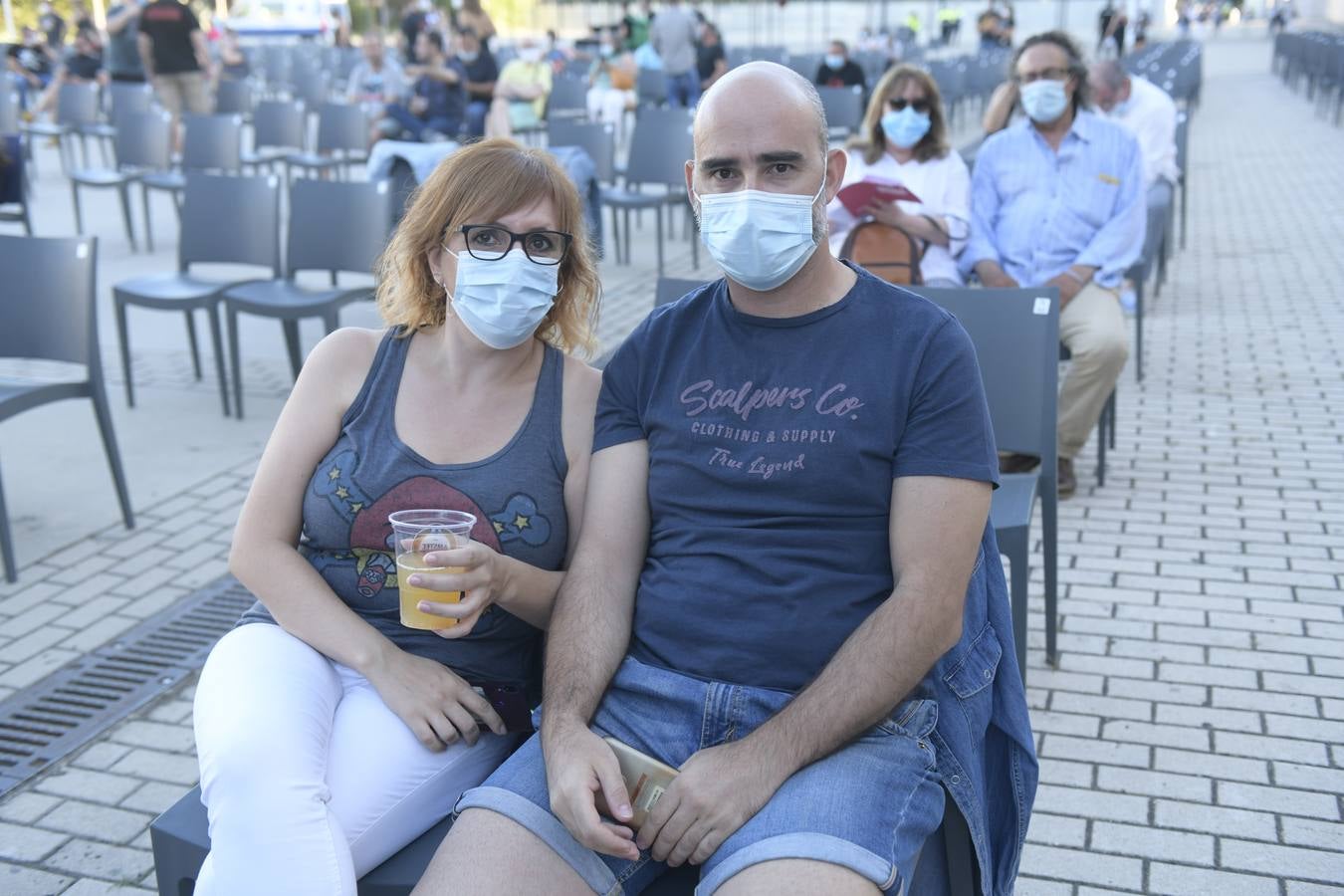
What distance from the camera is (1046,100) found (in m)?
5.00

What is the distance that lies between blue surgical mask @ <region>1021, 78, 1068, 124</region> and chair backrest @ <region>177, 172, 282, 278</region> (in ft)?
11.4

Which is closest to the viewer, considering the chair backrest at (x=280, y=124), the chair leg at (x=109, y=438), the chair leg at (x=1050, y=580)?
the chair leg at (x=1050, y=580)

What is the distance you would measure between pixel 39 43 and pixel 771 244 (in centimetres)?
1954

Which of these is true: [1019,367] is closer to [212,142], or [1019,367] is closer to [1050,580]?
[1050,580]

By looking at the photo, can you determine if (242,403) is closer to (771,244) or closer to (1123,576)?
(1123,576)

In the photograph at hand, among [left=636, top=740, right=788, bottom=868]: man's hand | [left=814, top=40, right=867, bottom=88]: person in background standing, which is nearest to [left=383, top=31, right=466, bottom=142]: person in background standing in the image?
[left=814, top=40, right=867, bottom=88]: person in background standing

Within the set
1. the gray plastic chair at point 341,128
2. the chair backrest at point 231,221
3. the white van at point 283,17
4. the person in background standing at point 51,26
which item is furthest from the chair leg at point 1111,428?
the white van at point 283,17

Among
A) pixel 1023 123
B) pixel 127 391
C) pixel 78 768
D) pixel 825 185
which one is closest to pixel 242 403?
pixel 127 391

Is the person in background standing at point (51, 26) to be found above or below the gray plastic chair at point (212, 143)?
above

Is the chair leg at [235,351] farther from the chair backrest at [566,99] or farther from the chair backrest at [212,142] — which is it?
the chair backrest at [566,99]

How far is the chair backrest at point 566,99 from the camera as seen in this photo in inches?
500

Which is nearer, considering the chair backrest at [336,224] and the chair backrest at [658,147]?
the chair backrest at [336,224]

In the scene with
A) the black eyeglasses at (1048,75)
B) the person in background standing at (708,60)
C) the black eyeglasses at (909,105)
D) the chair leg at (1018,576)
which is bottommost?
the chair leg at (1018,576)

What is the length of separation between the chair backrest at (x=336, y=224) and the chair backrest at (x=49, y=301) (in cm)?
161
